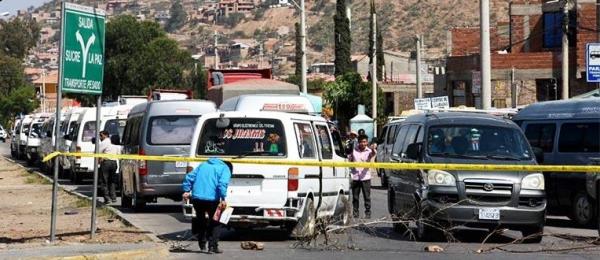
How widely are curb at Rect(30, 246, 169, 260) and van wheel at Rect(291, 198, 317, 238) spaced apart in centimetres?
228

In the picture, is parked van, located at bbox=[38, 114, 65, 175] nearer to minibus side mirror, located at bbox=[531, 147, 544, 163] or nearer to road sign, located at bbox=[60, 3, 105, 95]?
minibus side mirror, located at bbox=[531, 147, 544, 163]

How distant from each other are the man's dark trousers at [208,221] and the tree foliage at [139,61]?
69.9 metres

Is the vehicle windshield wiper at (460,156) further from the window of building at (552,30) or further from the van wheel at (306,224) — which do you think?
the window of building at (552,30)

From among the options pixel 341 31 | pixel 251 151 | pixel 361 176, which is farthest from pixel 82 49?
pixel 341 31

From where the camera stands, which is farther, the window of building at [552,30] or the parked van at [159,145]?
the window of building at [552,30]

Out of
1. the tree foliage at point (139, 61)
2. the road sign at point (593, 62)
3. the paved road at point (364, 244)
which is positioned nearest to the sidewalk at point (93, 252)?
the paved road at point (364, 244)

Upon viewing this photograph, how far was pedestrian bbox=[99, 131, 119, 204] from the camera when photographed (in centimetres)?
2577

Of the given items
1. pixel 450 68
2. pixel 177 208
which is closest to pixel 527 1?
pixel 450 68

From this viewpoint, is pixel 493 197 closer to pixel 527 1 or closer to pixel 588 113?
pixel 588 113

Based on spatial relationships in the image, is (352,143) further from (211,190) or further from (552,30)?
(552,30)

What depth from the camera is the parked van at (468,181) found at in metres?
16.1

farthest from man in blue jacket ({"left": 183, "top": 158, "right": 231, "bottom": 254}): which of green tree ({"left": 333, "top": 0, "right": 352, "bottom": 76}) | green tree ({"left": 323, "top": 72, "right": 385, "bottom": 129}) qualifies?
green tree ({"left": 333, "top": 0, "right": 352, "bottom": 76})

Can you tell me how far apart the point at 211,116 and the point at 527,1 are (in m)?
43.7

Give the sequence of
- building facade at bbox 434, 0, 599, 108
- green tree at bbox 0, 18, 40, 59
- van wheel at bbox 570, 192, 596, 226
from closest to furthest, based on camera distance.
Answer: van wheel at bbox 570, 192, 596, 226 < building facade at bbox 434, 0, 599, 108 < green tree at bbox 0, 18, 40, 59
